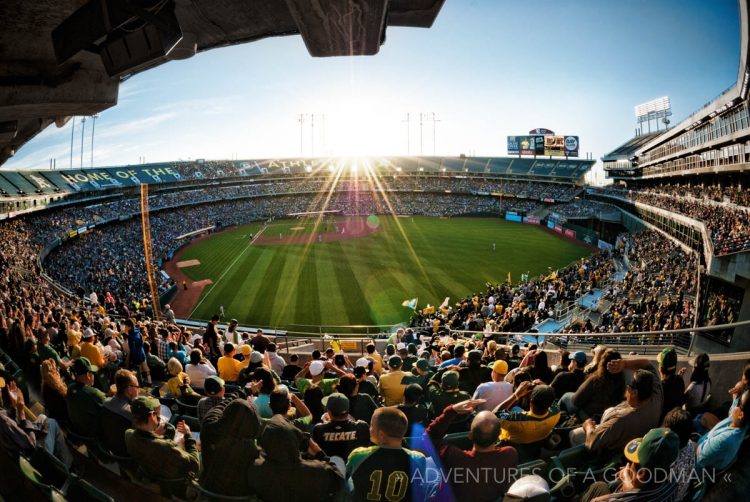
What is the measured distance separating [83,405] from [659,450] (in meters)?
4.92

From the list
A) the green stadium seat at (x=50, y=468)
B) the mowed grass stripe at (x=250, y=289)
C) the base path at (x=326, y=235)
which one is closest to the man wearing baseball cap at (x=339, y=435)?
the green stadium seat at (x=50, y=468)

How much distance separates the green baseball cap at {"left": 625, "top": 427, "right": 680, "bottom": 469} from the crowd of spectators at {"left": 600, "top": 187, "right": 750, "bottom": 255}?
15797 mm

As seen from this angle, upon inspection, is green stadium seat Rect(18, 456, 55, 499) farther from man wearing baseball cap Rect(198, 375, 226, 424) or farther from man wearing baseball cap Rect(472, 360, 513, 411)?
man wearing baseball cap Rect(472, 360, 513, 411)

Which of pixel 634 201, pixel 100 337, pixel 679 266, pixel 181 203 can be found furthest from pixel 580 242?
pixel 181 203

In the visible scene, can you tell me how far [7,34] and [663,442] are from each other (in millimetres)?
6317

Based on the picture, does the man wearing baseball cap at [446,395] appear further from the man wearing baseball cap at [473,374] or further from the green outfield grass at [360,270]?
the green outfield grass at [360,270]

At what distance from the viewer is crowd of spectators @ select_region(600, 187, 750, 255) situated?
15828 mm

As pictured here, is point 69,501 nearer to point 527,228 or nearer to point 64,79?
point 64,79

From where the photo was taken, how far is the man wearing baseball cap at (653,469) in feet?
8.46

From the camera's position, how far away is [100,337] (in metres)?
10.6

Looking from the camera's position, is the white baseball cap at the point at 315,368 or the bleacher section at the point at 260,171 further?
the bleacher section at the point at 260,171

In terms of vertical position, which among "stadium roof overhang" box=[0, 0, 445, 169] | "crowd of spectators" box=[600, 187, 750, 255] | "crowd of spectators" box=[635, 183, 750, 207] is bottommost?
"crowd of spectators" box=[600, 187, 750, 255]

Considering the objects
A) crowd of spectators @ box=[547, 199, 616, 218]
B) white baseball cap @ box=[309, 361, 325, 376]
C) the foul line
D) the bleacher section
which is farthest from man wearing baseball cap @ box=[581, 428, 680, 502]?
crowd of spectators @ box=[547, 199, 616, 218]

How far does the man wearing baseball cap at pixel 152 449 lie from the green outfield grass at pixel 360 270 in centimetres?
1791
